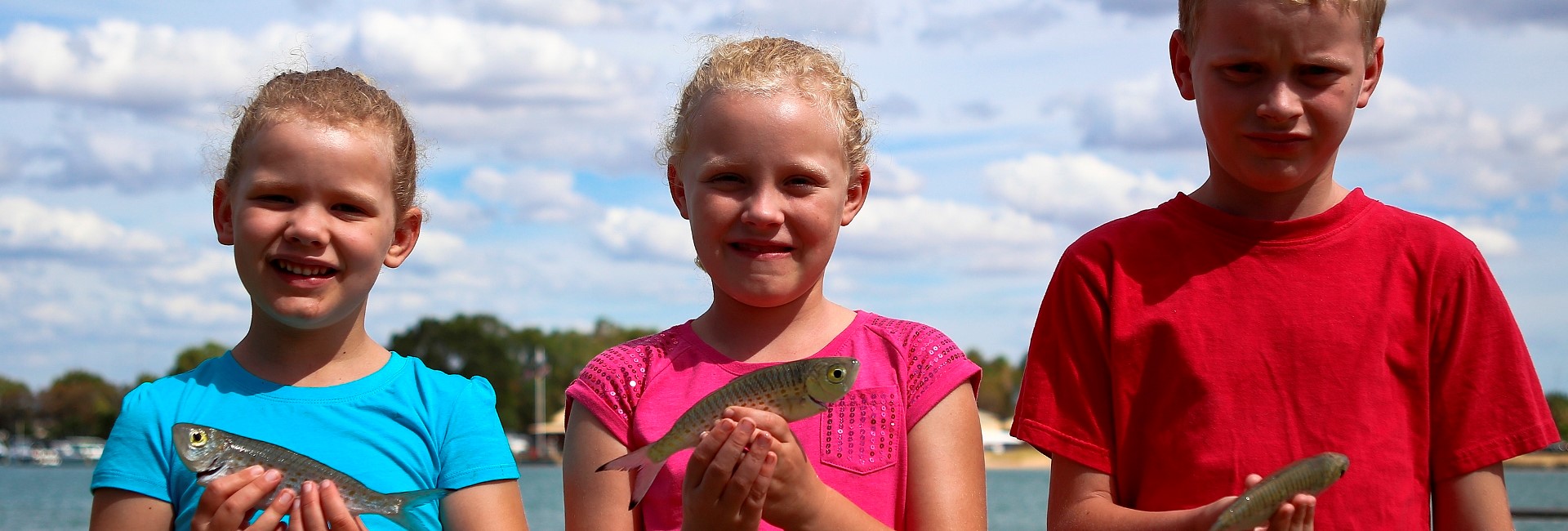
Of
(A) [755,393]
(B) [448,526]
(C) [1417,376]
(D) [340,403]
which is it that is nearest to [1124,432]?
(C) [1417,376]

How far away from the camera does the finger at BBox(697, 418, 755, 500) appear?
11.7 ft

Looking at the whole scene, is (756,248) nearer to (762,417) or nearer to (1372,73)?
(762,417)

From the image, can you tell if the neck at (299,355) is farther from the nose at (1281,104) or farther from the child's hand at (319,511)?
the nose at (1281,104)

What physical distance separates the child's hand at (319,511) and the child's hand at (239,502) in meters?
0.03

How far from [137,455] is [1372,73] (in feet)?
12.4

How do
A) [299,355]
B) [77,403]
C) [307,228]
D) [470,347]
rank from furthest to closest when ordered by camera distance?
[77,403], [470,347], [299,355], [307,228]

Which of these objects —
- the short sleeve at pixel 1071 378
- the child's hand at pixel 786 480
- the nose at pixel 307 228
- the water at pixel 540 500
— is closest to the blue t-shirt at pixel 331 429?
the nose at pixel 307 228

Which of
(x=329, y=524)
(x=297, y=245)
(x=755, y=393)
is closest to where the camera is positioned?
(x=755, y=393)

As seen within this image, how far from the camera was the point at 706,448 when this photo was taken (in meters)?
3.62

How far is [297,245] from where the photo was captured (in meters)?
4.22

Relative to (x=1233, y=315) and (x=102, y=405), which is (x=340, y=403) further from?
(x=102, y=405)

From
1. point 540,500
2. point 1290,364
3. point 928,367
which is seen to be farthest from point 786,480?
point 540,500

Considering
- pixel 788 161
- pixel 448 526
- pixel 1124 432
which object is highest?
pixel 788 161

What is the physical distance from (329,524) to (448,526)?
0.45 metres
